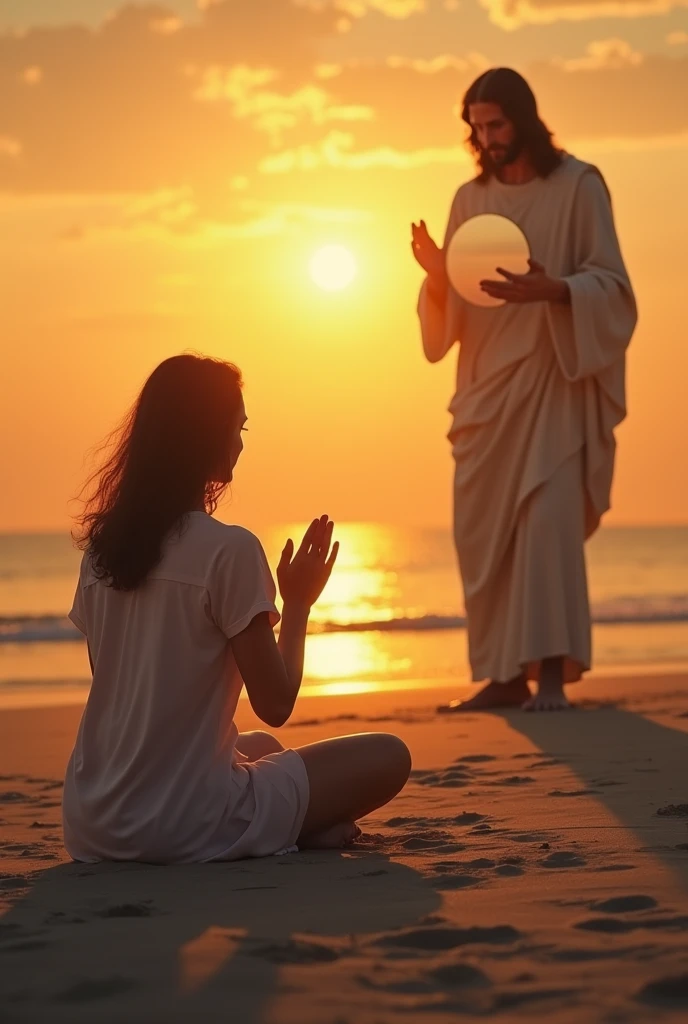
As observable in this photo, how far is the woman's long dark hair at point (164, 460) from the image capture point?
3.45m

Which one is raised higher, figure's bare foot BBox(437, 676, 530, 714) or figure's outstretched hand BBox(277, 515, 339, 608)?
figure's outstretched hand BBox(277, 515, 339, 608)

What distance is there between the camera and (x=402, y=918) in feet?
9.48

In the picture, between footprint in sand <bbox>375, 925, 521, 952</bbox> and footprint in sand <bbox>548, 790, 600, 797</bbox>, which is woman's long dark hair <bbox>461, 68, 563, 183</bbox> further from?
footprint in sand <bbox>375, 925, 521, 952</bbox>

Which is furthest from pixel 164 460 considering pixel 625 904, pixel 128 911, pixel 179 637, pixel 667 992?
pixel 667 992

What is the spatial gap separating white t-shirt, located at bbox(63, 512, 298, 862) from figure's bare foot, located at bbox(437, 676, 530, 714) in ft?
12.1

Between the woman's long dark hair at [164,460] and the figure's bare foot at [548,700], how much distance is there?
3.82m

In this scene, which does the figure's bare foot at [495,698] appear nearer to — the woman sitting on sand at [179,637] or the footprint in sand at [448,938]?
the woman sitting on sand at [179,637]

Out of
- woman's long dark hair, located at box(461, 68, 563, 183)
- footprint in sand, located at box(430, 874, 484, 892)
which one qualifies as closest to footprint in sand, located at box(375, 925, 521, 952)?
footprint in sand, located at box(430, 874, 484, 892)

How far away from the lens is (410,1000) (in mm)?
2350

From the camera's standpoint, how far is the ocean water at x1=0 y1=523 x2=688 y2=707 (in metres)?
11.2

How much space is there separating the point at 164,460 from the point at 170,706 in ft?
1.88

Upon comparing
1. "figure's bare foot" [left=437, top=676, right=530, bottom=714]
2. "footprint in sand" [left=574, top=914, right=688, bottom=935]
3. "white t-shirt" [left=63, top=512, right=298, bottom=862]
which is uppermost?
"white t-shirt" [left=63, top=512, right=298, bottom=862]

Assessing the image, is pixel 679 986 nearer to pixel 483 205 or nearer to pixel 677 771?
pixel 677 771

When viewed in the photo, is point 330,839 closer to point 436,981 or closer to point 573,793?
point 573,793
